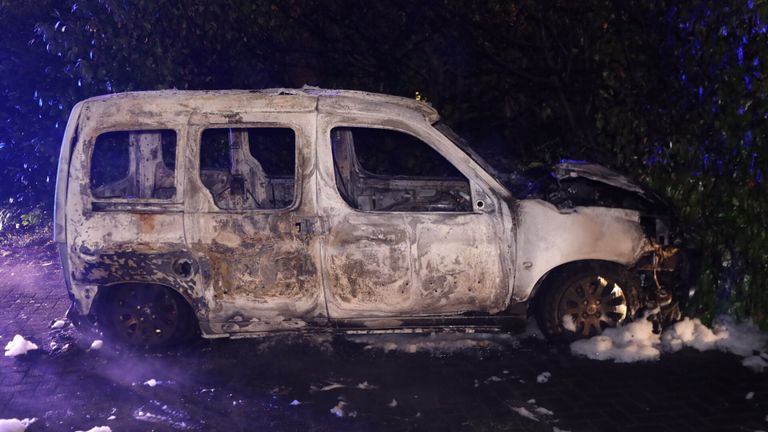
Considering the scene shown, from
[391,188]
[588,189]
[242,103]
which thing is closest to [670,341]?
[588,189]

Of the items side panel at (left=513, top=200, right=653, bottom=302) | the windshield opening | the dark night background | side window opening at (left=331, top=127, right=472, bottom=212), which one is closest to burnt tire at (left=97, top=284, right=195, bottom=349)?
side window opening at (left=331, top=127, right=472, bottom=212)

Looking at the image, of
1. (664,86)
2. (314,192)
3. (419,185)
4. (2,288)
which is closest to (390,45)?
(419,185)

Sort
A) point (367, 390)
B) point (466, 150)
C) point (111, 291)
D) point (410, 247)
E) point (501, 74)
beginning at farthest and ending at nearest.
→ point (501, 74) < point (111, 291) < point (466, 150) < point (410, 247) < point (367, 390)

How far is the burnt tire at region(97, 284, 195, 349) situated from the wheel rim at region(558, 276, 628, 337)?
312 centimetres

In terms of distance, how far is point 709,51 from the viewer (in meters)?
5.09

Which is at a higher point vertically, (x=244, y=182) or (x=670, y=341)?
(x=244, y=182)

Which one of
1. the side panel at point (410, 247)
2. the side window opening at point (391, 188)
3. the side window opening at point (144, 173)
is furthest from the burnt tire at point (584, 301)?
the side window opening at point (144, 173)

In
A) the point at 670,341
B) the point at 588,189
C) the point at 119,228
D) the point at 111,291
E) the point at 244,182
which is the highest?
the point at 244,182

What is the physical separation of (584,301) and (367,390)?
1.90 m

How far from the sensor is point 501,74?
954 centimetres

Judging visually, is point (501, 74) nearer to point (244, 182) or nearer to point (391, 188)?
point (391, 188)

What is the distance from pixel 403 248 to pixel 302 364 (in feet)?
4.19

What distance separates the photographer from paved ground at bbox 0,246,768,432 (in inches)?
165

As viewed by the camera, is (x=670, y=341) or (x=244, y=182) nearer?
(x=670, y=341)
